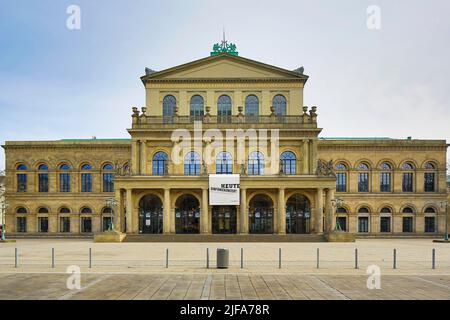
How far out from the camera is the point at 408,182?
164 feet

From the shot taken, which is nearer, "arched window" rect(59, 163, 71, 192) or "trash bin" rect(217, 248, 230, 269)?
"trash bin" rect(217, 248, 230, 269)

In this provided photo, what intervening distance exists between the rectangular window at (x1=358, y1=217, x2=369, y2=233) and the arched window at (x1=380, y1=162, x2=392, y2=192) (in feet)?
14.2

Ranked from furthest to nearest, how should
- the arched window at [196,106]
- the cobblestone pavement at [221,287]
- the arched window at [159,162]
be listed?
1. the arched window at [196,106]
2. the arched window at [159,162]
3. the cobblestone pavement at [221,287]

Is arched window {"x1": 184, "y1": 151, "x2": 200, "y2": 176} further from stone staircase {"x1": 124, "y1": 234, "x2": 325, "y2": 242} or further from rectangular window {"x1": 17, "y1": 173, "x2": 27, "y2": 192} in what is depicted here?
rectangular window {"x1": 17, "y1": 173, "x2": 27, "y2": 192}

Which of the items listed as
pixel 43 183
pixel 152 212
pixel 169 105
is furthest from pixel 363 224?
pixel 43 183

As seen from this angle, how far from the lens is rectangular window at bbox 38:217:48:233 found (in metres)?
50.6

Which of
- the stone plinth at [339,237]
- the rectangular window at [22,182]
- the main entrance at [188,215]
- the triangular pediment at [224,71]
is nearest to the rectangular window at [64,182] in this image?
the rectangular window at [22,182]

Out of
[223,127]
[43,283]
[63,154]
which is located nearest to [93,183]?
[63,154]

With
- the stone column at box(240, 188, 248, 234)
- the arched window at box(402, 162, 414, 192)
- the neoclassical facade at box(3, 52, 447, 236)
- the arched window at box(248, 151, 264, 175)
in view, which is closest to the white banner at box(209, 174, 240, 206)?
the neoclassical facade at box(3, 52, 447, 236)

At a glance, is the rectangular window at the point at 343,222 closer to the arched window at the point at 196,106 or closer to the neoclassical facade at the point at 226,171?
the neoclassical facade at the point at 226,171

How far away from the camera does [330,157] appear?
50.3m

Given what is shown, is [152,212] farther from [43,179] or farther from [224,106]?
[43,179]

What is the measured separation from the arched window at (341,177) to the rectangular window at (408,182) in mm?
7508

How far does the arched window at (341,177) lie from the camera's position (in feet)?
164
